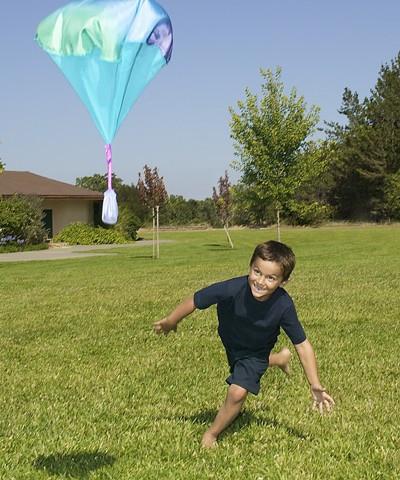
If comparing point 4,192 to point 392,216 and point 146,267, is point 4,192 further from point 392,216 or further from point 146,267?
point 392,216

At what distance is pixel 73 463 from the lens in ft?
14.7

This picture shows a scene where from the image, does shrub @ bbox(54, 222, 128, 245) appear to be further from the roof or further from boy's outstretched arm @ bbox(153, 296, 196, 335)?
boy's outstretched arm @ bbox(153, 296, 196, 335)

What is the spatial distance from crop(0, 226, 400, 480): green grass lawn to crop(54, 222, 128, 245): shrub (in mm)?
28354

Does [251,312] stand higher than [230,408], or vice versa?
[251,312]

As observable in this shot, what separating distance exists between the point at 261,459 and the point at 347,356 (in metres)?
3.37

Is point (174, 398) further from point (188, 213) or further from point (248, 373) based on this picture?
point (188, 213)

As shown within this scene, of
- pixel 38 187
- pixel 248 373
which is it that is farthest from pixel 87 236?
pixel 248 373

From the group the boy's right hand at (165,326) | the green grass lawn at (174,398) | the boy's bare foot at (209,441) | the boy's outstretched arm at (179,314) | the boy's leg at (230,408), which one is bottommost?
the green grass lawn at (174,398)

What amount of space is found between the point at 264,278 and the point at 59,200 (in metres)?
41.6

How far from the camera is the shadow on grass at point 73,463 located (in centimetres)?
432

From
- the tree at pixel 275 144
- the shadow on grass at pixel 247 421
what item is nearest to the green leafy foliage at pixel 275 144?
the tree at pixel 275 144

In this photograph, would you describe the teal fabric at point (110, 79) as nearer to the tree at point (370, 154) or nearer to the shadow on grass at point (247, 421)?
the shadow on grass at point (247, 421)

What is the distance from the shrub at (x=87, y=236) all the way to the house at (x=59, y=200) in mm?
2323

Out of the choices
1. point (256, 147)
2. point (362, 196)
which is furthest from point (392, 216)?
point (256, 147)
